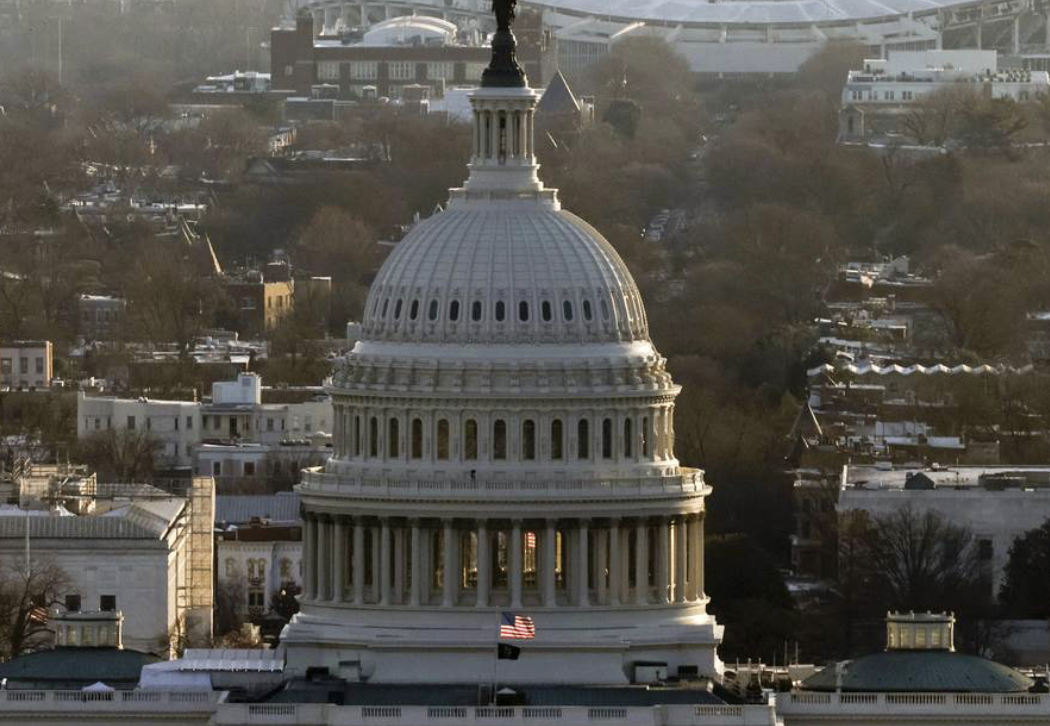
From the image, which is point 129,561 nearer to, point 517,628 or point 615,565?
point 615,565

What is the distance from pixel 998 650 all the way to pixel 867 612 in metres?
8.02

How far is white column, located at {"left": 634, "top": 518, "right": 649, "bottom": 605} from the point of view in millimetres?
117500

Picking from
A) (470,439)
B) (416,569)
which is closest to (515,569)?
(416,569)

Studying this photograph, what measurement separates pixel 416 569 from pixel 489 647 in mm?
1826

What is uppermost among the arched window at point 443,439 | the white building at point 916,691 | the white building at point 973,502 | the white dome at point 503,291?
the white dome at point 503,291

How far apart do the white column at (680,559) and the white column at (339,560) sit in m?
4.85

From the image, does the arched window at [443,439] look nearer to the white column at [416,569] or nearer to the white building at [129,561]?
the white column at [416,569]

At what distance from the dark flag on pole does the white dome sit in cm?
498

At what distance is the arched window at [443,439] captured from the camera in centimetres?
11719

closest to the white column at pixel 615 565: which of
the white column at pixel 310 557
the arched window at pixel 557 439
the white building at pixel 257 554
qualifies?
the arched window at pixel 557 439

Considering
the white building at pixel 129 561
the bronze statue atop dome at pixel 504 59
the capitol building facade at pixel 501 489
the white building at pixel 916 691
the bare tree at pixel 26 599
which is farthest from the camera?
the white building at pixel 129 561

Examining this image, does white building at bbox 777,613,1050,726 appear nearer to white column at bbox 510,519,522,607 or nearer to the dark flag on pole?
the dark flag on pole

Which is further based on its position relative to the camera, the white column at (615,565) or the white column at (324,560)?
the white column at (324,560)

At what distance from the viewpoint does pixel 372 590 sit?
11756 centimetres
